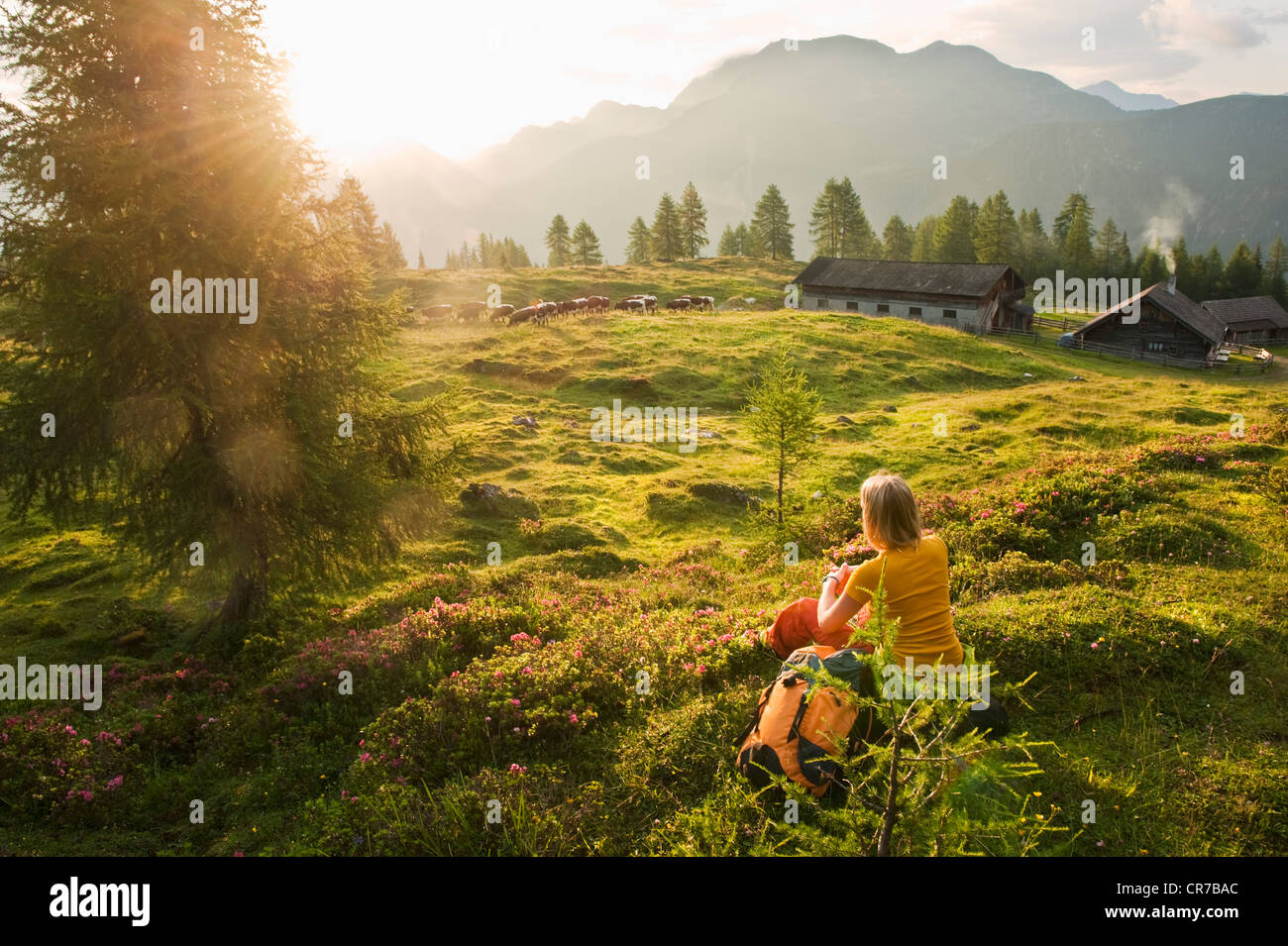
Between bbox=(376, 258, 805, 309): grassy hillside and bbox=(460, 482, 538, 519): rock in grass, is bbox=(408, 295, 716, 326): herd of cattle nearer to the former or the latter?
bbox=(376, 258, 805, 309): grassy hillside

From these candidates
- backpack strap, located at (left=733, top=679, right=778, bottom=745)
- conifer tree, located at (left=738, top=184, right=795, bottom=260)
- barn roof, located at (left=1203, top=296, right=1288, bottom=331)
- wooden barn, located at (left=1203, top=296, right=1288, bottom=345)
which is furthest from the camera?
conifer tree, located at (left=738, top=184, right=795, bottom=260)

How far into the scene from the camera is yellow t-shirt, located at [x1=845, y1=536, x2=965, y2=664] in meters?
5.28

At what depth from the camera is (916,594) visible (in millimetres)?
5305

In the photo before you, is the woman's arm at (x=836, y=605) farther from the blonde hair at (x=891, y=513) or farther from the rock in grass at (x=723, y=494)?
the rock in grass at (x=723, y=494)

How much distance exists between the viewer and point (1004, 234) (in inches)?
3142

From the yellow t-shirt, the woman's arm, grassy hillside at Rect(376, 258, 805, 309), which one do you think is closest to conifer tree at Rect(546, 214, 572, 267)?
grassy hillside at Rect(376, 258, 805, 309)

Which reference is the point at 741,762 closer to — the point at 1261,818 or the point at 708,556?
the point at 1261,818

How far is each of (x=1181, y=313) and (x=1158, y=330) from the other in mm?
1694

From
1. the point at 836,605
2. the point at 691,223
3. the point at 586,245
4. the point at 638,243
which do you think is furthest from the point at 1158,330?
the point at 638,243

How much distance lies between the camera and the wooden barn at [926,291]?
57.4m

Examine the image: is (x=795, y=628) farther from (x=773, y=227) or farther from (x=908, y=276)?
(x=773, y=227)

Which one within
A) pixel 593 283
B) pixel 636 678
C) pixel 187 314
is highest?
pixel 593 283
